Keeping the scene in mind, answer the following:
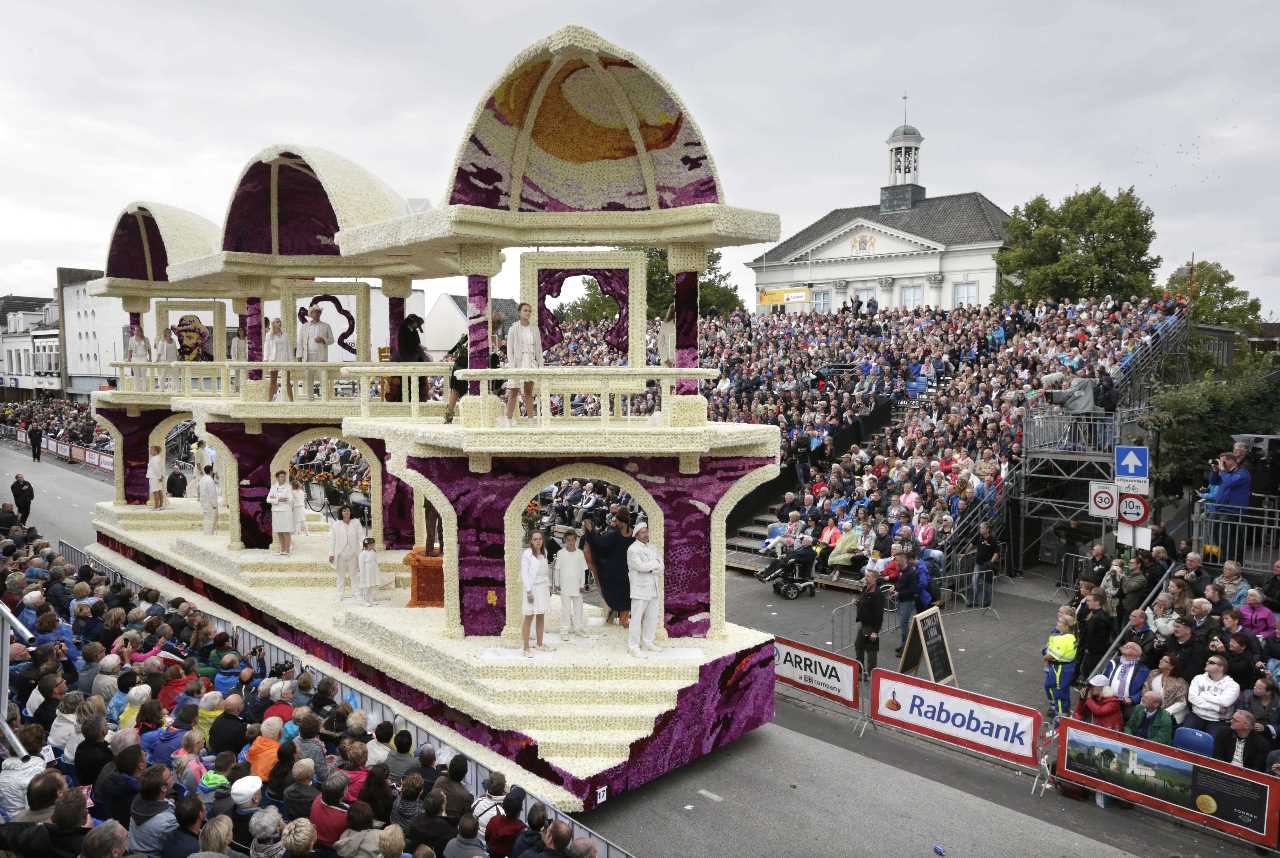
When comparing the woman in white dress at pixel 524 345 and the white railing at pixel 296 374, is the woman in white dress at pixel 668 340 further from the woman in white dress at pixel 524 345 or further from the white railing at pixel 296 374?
the white railing at pixel 296 374

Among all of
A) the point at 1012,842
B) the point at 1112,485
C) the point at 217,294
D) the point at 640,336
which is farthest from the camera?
the point at 217,294

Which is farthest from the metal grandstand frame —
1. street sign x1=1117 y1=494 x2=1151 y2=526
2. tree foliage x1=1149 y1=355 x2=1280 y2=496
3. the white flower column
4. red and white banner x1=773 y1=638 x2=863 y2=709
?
the white flower column

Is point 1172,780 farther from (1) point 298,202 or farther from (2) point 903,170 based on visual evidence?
(2) point 903,170

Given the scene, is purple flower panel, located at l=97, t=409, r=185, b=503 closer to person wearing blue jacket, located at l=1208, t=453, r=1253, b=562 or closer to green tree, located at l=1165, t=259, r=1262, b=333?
person wearing blue jacket, located at l=1208, t=453, r=1253, b=562

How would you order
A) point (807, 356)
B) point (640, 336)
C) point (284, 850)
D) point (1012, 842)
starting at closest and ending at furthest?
Answer: point (284, 850) < point (1012, 842) < point (640, 336) < point (807, 356)

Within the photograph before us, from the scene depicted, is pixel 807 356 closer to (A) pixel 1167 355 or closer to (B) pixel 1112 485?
(A) pixel 1167 355

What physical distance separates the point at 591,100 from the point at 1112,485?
442 inches

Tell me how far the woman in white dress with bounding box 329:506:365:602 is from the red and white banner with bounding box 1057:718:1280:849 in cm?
1119

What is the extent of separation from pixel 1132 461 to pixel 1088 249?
1386 inches

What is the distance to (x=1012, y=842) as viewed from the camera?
943 centimetres

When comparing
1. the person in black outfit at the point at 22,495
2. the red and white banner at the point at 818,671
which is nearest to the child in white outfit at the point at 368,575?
the red and white banner at the point at 818,671

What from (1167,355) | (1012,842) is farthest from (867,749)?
(1167,355)

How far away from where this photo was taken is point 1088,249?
44.3 metres

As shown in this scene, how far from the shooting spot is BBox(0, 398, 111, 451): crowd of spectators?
44562mm
